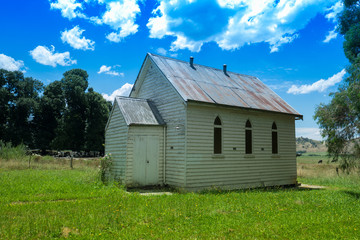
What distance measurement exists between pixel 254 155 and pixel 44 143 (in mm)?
34883

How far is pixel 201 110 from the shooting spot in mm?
14164

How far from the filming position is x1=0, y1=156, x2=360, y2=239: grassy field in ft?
22.2

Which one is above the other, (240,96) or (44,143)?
(240,96)

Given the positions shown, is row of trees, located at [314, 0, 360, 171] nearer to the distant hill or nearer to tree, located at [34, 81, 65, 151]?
tree, located at [34, 81, 65, 151]

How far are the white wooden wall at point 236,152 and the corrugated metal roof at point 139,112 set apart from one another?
2.27 metres

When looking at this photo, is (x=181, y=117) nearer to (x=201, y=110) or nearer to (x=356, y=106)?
(x=201, y=110)

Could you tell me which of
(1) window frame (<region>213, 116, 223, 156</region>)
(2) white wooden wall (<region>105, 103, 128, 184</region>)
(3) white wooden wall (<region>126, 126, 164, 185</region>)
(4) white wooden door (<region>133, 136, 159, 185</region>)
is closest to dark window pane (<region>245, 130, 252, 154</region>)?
(1) window frame (<region>213, 116, 223, 156</region>)

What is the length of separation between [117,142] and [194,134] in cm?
416

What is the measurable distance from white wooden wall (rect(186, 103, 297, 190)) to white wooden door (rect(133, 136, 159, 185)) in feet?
6.55

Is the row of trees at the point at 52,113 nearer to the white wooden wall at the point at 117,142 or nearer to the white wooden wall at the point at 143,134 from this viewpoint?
the white wooden wall at the point at 117,142

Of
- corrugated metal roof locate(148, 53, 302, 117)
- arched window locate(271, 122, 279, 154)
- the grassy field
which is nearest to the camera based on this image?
the grassy field

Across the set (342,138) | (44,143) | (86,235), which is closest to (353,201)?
(342,138)

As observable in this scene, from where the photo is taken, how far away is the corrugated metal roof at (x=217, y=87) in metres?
14.9

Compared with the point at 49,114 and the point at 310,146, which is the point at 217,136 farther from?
the point at 310,146
